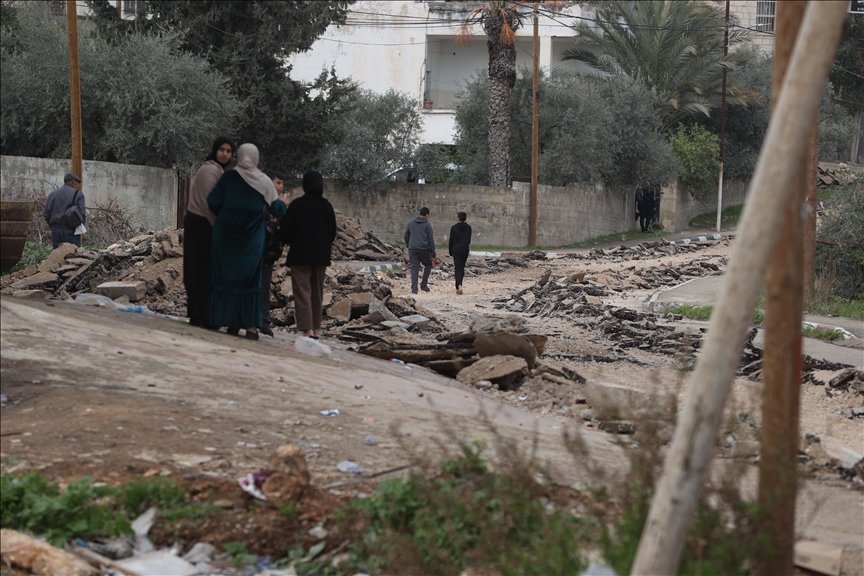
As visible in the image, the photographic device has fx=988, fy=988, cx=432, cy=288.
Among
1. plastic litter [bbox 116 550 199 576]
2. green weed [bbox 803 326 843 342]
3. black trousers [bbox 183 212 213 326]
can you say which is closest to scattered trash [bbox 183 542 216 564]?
plastic litter [bbox 116 550 199 576]

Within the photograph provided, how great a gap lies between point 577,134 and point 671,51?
25.2ft

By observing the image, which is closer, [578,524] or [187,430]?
[578,524]

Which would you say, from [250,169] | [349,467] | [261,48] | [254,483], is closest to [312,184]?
[250,169]

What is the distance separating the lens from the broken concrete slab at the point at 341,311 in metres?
11.9

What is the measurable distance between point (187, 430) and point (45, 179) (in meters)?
10.7

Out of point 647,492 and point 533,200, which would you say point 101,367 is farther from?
point 533,200

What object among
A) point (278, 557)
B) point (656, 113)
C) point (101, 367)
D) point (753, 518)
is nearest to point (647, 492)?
point (753, 518)

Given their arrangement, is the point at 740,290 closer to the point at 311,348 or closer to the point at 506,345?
the point at 311,348

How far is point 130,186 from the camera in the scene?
21.2 m

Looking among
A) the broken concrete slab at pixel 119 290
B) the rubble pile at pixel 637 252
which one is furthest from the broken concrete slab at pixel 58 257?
the rubble pile at pixel 637 252

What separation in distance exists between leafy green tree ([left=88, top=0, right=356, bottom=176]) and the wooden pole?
24.6 meters

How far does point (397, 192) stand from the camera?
3122cm

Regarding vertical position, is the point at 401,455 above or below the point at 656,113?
below

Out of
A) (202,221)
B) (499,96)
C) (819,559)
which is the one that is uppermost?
(499,96)
